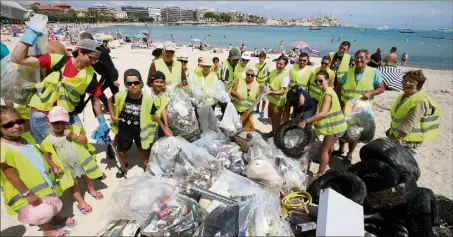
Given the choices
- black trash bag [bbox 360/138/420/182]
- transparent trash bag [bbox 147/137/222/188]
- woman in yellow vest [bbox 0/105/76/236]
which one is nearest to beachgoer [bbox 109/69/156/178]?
transparent trash bag [bbox 147/137/222/188]

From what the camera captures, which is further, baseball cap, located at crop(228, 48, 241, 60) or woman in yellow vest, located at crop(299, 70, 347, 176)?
baseball cap, located at crop(228, 48, 241, 60)

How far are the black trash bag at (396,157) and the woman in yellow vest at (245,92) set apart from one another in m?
2.35

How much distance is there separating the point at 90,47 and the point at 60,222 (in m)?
2.14

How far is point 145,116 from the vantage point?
361 cm

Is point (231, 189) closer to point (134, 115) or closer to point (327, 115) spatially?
point (134, 115)

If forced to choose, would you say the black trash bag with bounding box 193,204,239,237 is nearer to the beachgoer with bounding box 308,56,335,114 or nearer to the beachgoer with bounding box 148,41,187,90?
the beachgoer with bounding box 148,41,187,90

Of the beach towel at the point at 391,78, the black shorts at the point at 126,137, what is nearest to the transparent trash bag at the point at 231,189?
the black shorts at the point at 126,137

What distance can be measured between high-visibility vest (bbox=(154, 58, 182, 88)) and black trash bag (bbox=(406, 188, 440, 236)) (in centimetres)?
392

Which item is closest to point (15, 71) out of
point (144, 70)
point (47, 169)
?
point (47, 169)

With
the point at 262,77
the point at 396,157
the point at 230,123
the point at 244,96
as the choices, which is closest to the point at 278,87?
the point at 244,96

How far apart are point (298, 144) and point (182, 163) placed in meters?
1.94

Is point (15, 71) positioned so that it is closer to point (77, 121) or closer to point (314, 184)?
point (77, 121)

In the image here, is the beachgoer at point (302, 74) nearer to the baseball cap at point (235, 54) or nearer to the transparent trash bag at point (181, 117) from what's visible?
the baseball cap at point (235, 54)

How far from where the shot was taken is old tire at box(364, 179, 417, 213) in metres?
2.79
